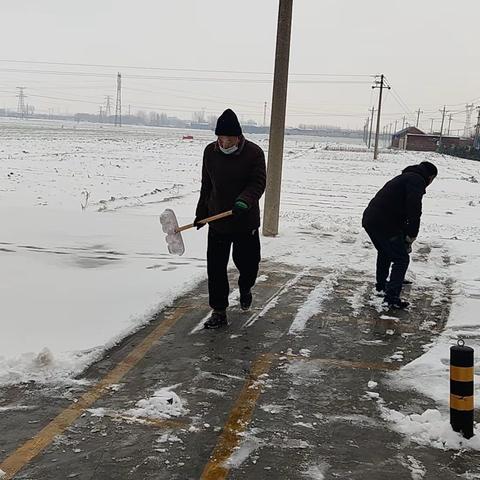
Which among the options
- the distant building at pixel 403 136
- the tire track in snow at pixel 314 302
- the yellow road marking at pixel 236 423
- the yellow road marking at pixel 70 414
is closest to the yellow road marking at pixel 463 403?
the yellow road marking at pixel 236 423

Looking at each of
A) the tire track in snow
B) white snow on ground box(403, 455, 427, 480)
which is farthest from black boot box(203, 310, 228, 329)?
white snow on ground box(403, 455, 427, 480)

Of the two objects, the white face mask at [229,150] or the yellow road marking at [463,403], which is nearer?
the yellow road marking at [463,403]

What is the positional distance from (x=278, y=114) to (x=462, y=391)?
7005 mm

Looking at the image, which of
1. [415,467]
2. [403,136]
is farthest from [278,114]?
[403,136]

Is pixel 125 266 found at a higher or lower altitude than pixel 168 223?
lower

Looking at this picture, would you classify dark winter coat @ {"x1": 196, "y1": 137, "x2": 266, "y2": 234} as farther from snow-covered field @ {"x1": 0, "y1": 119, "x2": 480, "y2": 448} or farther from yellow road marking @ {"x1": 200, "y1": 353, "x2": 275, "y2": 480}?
yellow road marking @ {"x1": 200, "y1": 353, "x2": 275, "y2": 480}

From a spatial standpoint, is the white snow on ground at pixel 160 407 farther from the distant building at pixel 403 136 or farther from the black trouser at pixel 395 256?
the distant building at pixel 403 136

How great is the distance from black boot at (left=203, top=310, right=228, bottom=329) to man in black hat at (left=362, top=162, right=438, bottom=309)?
1874mm

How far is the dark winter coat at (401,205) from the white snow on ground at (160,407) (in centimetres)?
330

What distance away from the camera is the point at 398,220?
21.2ft

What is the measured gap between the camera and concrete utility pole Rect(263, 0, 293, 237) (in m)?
9.84

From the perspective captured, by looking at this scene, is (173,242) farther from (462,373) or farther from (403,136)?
(403,136)

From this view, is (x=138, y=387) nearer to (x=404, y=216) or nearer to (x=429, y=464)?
(x=429, y=464)

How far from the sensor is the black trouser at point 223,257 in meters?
5.76
